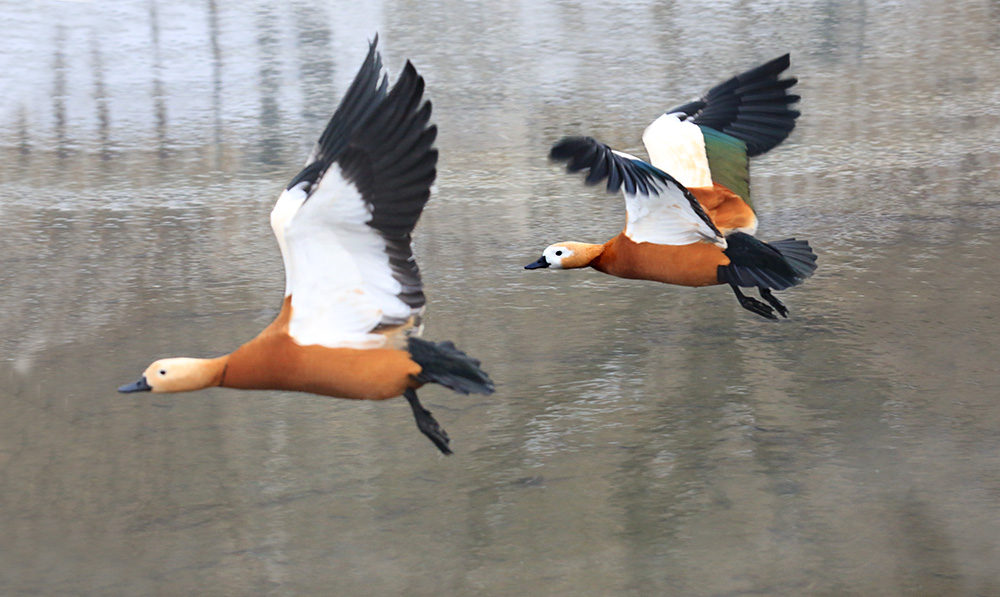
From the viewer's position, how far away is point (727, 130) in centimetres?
496

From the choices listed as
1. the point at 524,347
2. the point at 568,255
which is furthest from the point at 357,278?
the point at 524,347

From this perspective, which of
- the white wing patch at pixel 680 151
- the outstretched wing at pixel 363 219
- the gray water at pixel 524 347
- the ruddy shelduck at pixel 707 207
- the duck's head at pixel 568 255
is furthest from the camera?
the white wing patch at pixel 680 151

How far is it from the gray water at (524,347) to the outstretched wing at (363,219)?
71 centimetres

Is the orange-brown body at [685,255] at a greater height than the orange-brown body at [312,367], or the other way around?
the orange-brown body at [685,255]

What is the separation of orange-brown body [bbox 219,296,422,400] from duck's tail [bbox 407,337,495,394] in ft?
0.09

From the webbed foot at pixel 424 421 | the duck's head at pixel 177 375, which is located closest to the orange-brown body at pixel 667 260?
the webbed foot at pixel 424 421

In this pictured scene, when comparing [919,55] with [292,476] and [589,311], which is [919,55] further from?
[292,476]

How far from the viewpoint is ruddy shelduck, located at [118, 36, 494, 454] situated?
3.15 meters

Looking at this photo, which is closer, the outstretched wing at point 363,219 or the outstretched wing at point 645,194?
the outstretched wing at point 363,219

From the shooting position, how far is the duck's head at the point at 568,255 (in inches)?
181

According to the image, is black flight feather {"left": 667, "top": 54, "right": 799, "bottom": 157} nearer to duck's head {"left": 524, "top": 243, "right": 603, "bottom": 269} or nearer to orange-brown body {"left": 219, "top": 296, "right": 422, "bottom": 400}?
duck's head {"left": 524, "top": 243, "right": 603, "bottom": 269}

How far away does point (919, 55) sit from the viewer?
8.92 m

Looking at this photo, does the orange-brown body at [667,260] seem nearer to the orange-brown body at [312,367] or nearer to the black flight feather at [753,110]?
the black flight feather at [753,110]

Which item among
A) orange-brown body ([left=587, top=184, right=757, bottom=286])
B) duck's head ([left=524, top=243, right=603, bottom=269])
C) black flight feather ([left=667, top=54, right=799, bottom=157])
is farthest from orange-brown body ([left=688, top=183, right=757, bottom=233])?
duck's head ([left=524, top=243, right=603, bottom=269])
